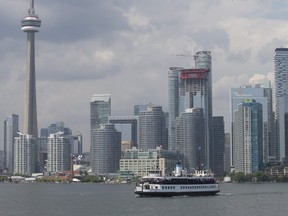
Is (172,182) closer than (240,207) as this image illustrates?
No

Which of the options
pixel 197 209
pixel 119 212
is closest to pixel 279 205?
pixel 197 209

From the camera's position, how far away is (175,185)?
485 feet

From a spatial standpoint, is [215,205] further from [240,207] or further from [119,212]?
[119,212]

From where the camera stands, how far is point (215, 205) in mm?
129875

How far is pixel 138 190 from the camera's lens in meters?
149

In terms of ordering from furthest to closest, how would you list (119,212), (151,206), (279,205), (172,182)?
(172,182), (279,205), (151,206), (119,212)

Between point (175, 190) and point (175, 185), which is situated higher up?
point (175, 185)

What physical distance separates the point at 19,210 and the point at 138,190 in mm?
31857

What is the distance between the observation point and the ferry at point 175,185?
145875 mm

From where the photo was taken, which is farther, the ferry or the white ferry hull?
the ferry

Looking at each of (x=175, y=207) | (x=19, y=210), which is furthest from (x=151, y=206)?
(x=19, y=210)

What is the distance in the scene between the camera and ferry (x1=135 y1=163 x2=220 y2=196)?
146 meters

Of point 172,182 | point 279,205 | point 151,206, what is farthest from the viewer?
point 172,182

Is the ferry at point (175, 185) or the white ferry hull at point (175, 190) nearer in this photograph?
the white ferry hull at point (175, 190)
